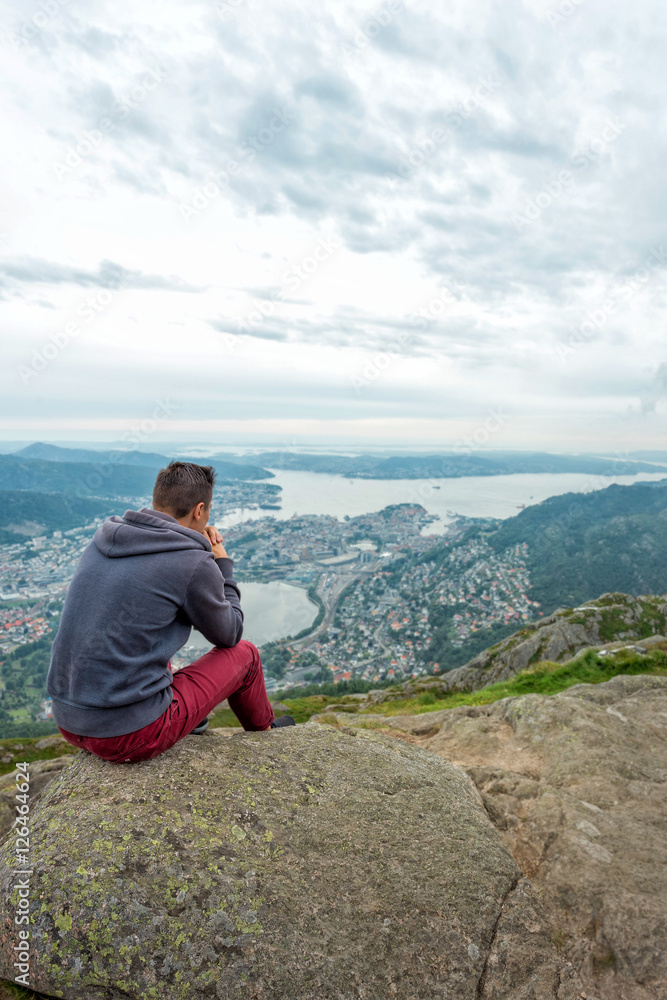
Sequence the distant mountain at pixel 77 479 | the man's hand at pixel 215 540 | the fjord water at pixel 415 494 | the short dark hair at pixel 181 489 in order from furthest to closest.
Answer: the distant mountain at pixel 77 479 → the fjord water at pixel 415 494 → the man's hand at pixel 215 540 → the short dark hair at pixel 181 489

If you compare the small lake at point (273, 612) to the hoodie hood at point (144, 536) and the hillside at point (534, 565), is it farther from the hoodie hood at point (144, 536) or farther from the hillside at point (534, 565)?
the hoodie hood at point (144, 536)

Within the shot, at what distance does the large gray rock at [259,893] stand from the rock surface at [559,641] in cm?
1730

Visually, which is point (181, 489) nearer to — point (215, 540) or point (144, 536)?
point (144, 536)

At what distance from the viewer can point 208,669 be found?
4000mm

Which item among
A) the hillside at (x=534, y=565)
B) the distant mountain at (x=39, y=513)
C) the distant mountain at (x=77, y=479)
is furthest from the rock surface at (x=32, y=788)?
the distant mountain at (x=77, y=479)

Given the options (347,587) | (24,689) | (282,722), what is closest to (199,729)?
(282,722)

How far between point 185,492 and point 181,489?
0.04m

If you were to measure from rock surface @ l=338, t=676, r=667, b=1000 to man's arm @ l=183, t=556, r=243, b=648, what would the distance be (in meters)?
3.62

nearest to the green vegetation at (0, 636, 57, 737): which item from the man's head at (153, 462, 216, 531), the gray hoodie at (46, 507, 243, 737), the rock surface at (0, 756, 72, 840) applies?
the rock surface at (0, 756, 72, 840)

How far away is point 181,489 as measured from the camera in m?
3.82

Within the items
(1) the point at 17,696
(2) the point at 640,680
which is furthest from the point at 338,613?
(2) the point at 640,680

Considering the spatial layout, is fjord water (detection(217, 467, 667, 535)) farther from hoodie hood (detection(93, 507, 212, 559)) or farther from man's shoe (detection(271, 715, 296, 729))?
hoodie hood (detection(93, 507, 212, 559))

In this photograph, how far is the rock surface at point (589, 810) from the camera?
3363 mm

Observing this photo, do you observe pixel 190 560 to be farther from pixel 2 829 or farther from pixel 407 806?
pixel 2 829
